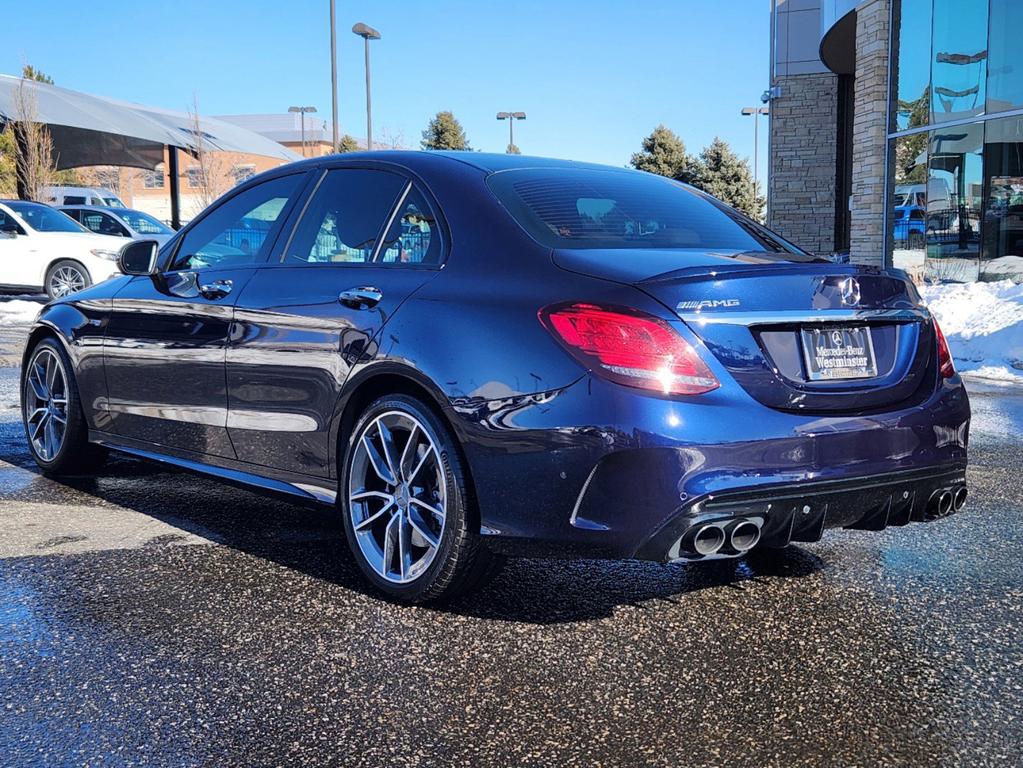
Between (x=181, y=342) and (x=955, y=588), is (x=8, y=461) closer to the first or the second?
→ (x=181, y=342)

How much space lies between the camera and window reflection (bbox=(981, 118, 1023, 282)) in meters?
14.5

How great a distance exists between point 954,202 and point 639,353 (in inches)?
550

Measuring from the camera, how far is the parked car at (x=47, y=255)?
1753cm

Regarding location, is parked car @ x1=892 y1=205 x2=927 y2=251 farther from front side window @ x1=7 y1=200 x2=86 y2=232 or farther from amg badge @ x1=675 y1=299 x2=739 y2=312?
amg badge @ x1=675 y1=299 x2=739 y2=312

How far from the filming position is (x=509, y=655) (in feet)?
10.9

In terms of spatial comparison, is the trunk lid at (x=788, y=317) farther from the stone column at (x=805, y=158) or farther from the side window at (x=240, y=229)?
the stone column at (x=805, y=158)

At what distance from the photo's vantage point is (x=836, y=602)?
3820 millimetres

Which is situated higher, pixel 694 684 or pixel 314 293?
pixel 314 293

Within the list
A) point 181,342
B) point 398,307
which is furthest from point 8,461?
point 398,307

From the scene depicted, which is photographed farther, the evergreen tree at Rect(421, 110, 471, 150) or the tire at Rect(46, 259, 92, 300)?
the evergreen tree at Rect(421, 110, 471, 150)

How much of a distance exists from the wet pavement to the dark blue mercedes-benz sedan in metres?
0.32

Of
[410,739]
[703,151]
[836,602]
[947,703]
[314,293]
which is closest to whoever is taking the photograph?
[410,739]

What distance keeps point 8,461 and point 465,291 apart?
3798mm

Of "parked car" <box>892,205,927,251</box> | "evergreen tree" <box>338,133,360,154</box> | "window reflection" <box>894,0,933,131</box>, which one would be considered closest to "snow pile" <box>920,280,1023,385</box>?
"parked car" <box>892,205,927,251</box>
